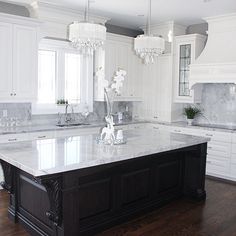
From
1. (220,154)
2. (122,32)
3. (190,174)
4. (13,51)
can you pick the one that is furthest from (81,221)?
(122,32)

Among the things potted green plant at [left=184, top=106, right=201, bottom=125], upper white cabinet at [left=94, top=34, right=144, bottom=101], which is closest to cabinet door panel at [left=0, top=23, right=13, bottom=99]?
upper white cabinet at [left=94, top=34, right=144, bottom=101]

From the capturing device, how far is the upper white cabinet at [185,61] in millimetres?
6129

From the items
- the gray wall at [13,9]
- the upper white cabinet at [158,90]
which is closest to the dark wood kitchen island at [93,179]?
the upper white cabinet at [158,90]

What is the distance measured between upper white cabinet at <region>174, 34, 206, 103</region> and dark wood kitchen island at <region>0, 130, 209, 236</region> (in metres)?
2.06

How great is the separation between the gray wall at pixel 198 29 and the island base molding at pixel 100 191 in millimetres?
3002

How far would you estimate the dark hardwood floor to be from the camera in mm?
3441

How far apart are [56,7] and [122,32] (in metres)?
2.04

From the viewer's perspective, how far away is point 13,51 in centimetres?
479

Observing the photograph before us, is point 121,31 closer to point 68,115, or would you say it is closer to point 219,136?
point 68,115

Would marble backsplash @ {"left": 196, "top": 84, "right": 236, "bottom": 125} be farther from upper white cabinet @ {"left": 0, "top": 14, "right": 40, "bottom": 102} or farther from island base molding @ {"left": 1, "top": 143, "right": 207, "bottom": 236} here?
upper white cabinet @ {"left": 0, "top": 14, "right": 40, "bottom": 102}

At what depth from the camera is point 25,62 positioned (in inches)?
194

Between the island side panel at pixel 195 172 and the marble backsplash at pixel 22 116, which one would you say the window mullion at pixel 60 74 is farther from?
the island side panel at pixel 195 172

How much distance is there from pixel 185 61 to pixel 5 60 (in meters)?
3.51

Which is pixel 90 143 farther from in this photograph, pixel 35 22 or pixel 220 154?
pixel 220 154
